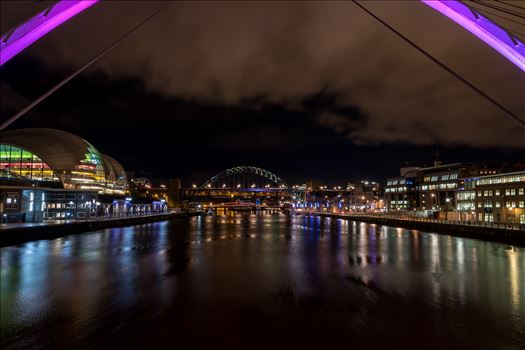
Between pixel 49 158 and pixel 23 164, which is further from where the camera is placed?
pixel 49 158

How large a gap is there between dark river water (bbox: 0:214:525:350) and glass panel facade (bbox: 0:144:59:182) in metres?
42.9

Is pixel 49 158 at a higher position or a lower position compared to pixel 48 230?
higher

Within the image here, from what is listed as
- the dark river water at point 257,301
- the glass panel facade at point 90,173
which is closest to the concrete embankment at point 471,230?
the dark river water at point 257,301

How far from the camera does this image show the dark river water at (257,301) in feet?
40.0

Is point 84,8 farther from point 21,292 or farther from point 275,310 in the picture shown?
point 21,292

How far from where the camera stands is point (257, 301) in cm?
1689

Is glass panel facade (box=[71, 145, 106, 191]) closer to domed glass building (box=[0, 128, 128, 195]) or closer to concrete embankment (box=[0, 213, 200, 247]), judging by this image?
domed glass building (box=[0, 128, 128, 195])

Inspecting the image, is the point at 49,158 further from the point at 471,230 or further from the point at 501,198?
the point at 501,198

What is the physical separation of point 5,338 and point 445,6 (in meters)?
15.4

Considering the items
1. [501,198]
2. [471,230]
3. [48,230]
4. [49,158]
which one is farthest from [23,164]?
[501,198]

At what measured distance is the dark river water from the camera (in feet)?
40.0

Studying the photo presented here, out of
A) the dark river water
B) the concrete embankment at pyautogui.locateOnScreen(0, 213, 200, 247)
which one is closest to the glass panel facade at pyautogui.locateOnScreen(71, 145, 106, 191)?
the concrete embankment at pyautogui.locateOnScreen(0, 213, 200, 247)

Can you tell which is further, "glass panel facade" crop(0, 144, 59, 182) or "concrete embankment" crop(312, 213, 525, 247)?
"glass panel facade" crop(0, 144, 59, 182)

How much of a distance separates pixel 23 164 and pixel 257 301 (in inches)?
2601
